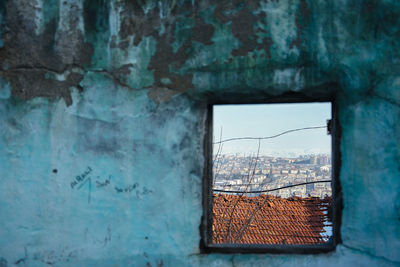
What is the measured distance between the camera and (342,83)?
2150mm

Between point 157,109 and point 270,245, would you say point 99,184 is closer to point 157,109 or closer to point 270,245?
point 157,109

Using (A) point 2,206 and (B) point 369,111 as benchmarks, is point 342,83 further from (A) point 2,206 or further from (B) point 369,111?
(A) point 2,206

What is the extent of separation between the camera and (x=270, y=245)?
2.22 meters

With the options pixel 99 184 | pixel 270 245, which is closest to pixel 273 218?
pixel 270 245

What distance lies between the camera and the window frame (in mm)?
2182

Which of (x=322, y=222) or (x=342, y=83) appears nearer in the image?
(x=342, y=83)

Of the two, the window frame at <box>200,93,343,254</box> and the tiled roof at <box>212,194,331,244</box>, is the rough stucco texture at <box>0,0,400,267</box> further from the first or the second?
the tiled roof at <box>212,194,331,244</box>

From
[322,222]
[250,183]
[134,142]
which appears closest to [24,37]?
[134,142]

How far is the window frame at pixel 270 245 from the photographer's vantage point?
2.18 metres

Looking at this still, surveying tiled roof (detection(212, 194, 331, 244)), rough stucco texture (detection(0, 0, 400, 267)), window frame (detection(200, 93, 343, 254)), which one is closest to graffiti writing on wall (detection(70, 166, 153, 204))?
rough stucco texture (detection(0, 0, 400, 267))

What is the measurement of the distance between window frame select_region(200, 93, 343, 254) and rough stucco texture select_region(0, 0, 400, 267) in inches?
1.7

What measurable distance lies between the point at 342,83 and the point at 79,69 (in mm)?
1681

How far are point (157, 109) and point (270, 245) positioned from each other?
1129mm

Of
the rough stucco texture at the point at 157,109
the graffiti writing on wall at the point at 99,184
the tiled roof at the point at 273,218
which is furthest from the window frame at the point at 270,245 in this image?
the tiled roof at the point at 273,218
